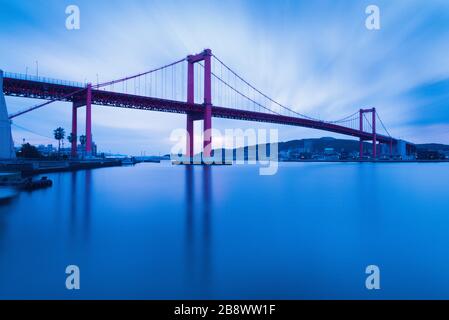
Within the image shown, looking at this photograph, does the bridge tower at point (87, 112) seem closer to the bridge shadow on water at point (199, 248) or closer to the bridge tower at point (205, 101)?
the bridge tower at point (205, 101)

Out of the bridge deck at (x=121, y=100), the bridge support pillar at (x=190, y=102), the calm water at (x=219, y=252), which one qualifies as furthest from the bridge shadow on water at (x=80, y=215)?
the bridge support pillar at (x=190, y=102)

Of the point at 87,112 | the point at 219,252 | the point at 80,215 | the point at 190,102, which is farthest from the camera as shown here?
the point at 190,102

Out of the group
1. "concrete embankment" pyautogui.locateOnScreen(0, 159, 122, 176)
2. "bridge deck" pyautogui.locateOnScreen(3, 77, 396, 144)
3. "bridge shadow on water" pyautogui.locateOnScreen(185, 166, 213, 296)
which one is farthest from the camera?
"bridge deck" pyautogui.locateOnScreen(3, 77, 396, 144)

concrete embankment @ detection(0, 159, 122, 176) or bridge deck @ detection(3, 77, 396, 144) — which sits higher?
bridge deck @ detection(3, 77, 396, 144)

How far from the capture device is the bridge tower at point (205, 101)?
87.6ft

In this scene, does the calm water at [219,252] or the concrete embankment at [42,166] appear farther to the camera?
the concrete embankment at [42,166]

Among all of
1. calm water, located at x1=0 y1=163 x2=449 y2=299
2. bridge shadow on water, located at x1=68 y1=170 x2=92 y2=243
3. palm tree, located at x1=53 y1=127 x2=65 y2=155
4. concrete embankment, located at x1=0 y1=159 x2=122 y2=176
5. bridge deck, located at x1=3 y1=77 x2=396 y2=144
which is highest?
bridge deck, located at x1=3 y1=77 x2=396 y2=144

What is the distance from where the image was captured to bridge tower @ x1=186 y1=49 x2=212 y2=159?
26697 mm

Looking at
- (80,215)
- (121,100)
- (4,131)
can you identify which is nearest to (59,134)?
→ (121,100)

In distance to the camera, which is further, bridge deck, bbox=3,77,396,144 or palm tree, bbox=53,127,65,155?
palm tree, bbox=53,127,65,155

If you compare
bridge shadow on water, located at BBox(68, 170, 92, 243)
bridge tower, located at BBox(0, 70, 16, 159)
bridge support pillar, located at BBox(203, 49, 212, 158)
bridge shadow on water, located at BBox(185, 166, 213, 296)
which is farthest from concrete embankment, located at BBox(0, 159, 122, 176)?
bridge support pillar, located at BBox(203, 49, 212, 158)

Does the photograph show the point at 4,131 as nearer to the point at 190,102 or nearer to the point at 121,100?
the point at 121,100

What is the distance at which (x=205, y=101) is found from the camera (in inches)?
1089

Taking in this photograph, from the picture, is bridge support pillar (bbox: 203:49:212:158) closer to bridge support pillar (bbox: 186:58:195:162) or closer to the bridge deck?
the bridge deck
